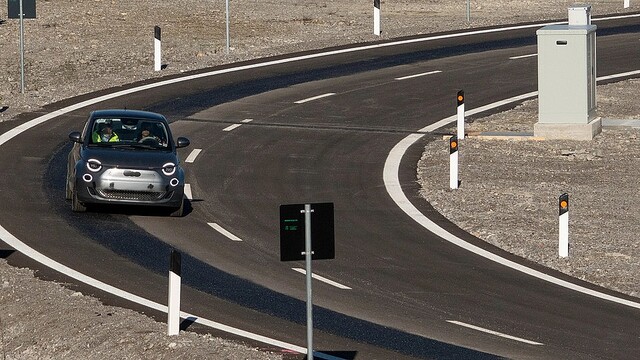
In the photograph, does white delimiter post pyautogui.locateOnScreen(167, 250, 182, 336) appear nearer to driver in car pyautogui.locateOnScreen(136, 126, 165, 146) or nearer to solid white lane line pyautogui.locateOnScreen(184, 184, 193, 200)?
driver in car pyautogui.locateOnScreen(136, 126, 165, 146)

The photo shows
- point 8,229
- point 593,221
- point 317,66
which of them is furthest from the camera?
point 317,66

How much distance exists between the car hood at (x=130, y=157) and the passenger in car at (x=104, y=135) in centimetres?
38

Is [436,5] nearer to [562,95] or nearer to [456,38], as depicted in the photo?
[456,38]

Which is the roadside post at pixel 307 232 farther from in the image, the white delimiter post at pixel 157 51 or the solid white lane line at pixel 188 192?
the white delimiter post at pixel 157 51

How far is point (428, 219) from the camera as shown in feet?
78.5

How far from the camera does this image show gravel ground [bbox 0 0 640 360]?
16.7 metres

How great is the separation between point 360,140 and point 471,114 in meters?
4.44

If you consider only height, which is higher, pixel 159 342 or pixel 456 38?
pixel 456 38

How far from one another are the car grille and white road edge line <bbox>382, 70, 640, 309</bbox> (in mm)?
4077

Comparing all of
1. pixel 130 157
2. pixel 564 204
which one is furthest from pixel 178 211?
pixel 564 204

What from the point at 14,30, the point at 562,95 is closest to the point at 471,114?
the point at 562,95

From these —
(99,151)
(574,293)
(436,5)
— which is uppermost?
(436,5)

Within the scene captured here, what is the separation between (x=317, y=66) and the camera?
38.2 meters

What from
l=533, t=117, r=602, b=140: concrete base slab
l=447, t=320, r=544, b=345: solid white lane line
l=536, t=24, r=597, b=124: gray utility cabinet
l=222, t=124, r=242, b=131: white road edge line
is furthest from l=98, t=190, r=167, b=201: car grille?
l=536, t=24, r=597, b=124: gray utility cabinet
